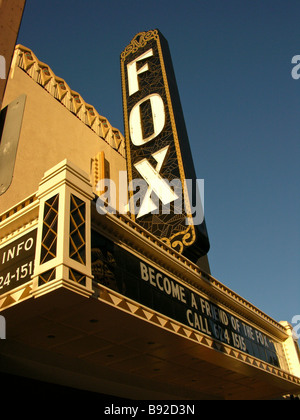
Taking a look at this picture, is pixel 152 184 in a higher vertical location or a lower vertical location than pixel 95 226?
higher

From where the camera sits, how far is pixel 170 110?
16094 mm

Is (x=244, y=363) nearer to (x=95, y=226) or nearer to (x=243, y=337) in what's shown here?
(x=243, y=337)

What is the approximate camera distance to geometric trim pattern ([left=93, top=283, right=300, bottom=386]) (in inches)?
329

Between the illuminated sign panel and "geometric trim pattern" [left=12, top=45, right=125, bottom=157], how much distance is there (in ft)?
32.3

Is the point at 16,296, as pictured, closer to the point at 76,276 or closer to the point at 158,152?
the point at 76,276

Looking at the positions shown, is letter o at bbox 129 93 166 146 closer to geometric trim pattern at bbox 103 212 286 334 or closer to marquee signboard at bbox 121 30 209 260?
marquee signboard at bbox 121 30 209 260

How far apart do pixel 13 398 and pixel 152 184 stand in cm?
840

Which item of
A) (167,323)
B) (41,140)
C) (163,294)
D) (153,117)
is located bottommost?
(167,323)

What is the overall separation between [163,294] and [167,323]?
3.48ft

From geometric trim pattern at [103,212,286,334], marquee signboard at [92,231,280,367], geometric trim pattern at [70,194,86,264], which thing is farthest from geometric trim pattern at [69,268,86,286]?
geometric trim pattern at [103,212,286,334]

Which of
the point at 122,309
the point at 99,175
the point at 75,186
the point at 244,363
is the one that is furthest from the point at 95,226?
the point at 99,175

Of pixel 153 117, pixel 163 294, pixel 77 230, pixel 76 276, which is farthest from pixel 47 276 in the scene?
pixel 153 117

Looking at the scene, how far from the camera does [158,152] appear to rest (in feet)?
50.7

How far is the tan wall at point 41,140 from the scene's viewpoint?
14438mm
